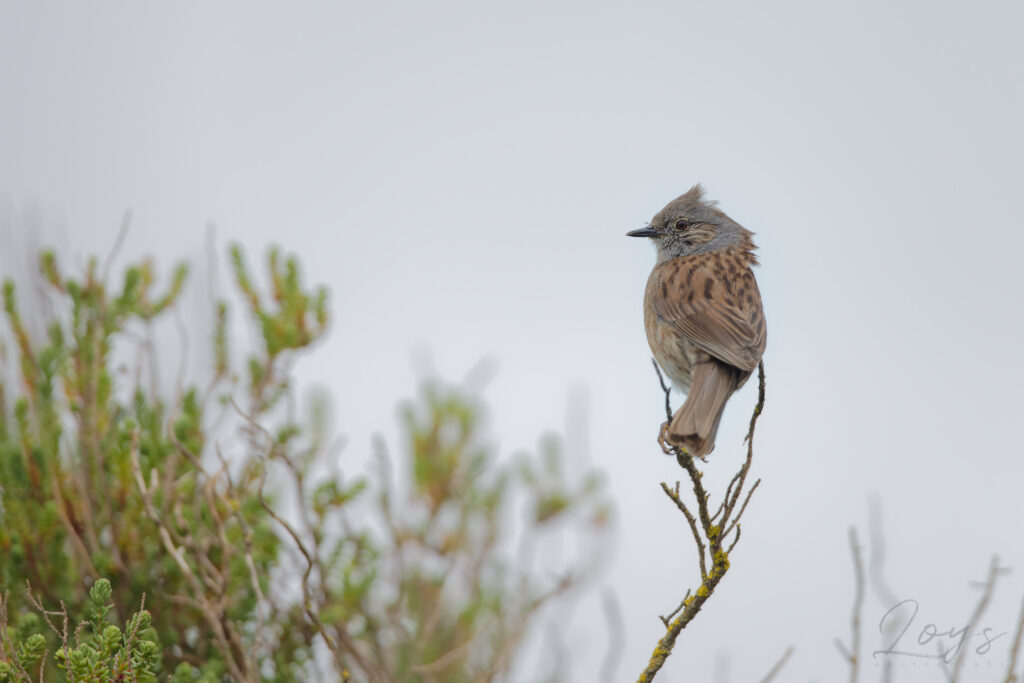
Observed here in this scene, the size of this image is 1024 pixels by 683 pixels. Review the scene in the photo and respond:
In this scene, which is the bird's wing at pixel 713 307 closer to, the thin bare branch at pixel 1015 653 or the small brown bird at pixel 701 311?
the small brown bird at pixel 701 311

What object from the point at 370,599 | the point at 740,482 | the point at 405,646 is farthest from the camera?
the point at 370,599

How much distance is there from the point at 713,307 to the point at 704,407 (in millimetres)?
851

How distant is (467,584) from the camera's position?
5047mm

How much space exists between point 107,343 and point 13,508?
2.79 feet

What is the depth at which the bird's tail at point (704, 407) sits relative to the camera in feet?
13.9

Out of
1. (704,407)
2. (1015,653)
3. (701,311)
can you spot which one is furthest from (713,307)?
(1015,653)

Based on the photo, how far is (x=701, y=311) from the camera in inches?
209

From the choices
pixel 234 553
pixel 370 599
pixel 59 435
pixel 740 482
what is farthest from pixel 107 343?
pixel 740 482

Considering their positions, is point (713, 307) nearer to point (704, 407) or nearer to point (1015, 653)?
point (704, 407)

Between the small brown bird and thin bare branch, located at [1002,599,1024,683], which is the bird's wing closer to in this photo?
the small brown bird

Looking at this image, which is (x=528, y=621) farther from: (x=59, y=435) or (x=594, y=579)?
(x=59, y=435)

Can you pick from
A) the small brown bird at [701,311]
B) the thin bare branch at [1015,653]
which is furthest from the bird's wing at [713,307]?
the thin bare branch at [1015,653]

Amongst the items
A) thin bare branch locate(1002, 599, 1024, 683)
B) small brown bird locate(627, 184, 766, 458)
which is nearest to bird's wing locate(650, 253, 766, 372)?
small brown bird locate(627, 184, 766, 458)

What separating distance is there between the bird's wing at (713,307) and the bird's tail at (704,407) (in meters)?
0.09
